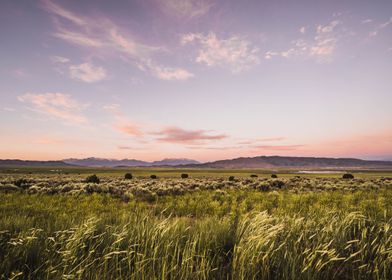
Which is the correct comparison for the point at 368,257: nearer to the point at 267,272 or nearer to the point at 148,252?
the point at 267,272

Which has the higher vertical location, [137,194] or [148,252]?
[148,252]

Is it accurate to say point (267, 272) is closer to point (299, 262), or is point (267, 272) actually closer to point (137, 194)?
point (299, 262)

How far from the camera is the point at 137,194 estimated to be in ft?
62.6

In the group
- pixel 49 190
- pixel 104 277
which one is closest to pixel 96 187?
pixel 49 190

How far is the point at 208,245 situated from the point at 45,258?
259 centimetres

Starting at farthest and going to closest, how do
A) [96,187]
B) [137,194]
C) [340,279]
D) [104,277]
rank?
[96,187]
[137,194]
[340,279]
[104,277]

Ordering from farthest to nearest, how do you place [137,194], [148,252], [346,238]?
1. [137,194]
2. [346,238]
3. [148,252]

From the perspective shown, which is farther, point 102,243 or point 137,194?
point 137,194

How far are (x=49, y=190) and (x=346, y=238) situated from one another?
21120 mm

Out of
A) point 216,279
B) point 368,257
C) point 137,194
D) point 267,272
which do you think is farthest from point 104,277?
point 137,194

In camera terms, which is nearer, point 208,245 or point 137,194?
point 208,245

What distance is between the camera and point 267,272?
339 centimetres

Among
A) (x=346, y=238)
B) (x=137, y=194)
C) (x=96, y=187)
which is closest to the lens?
(x=346, y=238)

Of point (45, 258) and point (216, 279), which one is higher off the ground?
point (45, 258)
